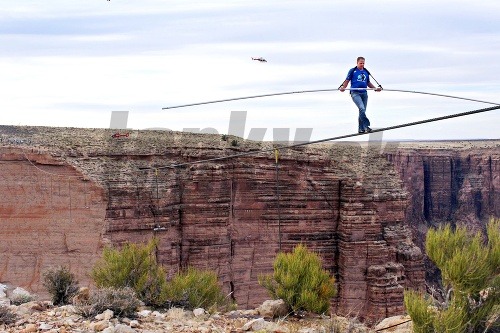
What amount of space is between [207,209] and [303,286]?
54.5 ft

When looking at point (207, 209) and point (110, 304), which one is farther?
point (207, 209)

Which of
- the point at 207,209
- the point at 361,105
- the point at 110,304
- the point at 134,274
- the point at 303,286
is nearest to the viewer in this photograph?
the point at 110,304

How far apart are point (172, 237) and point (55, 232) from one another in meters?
5.42

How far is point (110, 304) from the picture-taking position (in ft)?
40.9

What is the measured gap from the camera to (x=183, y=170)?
105 ft

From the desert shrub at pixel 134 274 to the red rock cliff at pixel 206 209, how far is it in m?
11.9

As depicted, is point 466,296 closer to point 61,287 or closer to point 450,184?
point 61,287

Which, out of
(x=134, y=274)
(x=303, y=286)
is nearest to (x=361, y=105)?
(x=303, y=286)

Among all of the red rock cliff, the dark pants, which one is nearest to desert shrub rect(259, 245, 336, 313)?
the dark pants

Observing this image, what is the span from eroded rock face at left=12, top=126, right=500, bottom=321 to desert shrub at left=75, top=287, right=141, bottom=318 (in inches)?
630

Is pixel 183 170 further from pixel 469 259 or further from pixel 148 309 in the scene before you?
pixel 469 259

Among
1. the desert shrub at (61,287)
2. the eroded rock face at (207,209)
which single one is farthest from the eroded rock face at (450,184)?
the desert shrub at (61,287)

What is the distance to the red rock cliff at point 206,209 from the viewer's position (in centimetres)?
2862

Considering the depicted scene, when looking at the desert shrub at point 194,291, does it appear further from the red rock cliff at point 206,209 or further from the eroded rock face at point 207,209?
the red rock cliff at point 206,209
